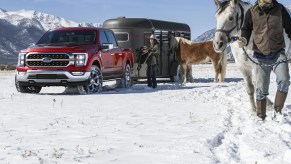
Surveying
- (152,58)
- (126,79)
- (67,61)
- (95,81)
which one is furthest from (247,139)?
(126,79)

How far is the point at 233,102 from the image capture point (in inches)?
452

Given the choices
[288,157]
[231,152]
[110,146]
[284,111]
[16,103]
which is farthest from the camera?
[16,103]

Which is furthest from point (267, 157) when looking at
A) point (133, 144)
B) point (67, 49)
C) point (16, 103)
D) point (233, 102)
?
point (67, 49)

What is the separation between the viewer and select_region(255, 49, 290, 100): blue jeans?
25.3 ft

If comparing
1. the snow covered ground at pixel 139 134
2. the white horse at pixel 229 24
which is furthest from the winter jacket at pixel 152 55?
the white horse at pixel 229 24

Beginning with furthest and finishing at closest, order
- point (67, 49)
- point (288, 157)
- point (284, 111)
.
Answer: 1. point (67, 49)
2. point (284, 111)
3. point (288, 157)

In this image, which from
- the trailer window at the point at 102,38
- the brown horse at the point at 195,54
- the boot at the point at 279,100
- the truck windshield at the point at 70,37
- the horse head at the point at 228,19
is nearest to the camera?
the boot at the point at 279,100

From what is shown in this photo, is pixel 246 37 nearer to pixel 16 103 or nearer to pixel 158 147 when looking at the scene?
pixel 158 147

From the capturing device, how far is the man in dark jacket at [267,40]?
24.6ft

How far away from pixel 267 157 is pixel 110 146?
5.97 ft

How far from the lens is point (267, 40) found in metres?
7.55

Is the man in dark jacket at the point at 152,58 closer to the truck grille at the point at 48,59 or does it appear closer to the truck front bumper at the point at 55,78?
the truck front bumper at the point at 55,78

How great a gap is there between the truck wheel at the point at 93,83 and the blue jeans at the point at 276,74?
6892 mm

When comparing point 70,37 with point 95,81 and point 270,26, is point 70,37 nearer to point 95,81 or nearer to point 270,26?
point 95,81
